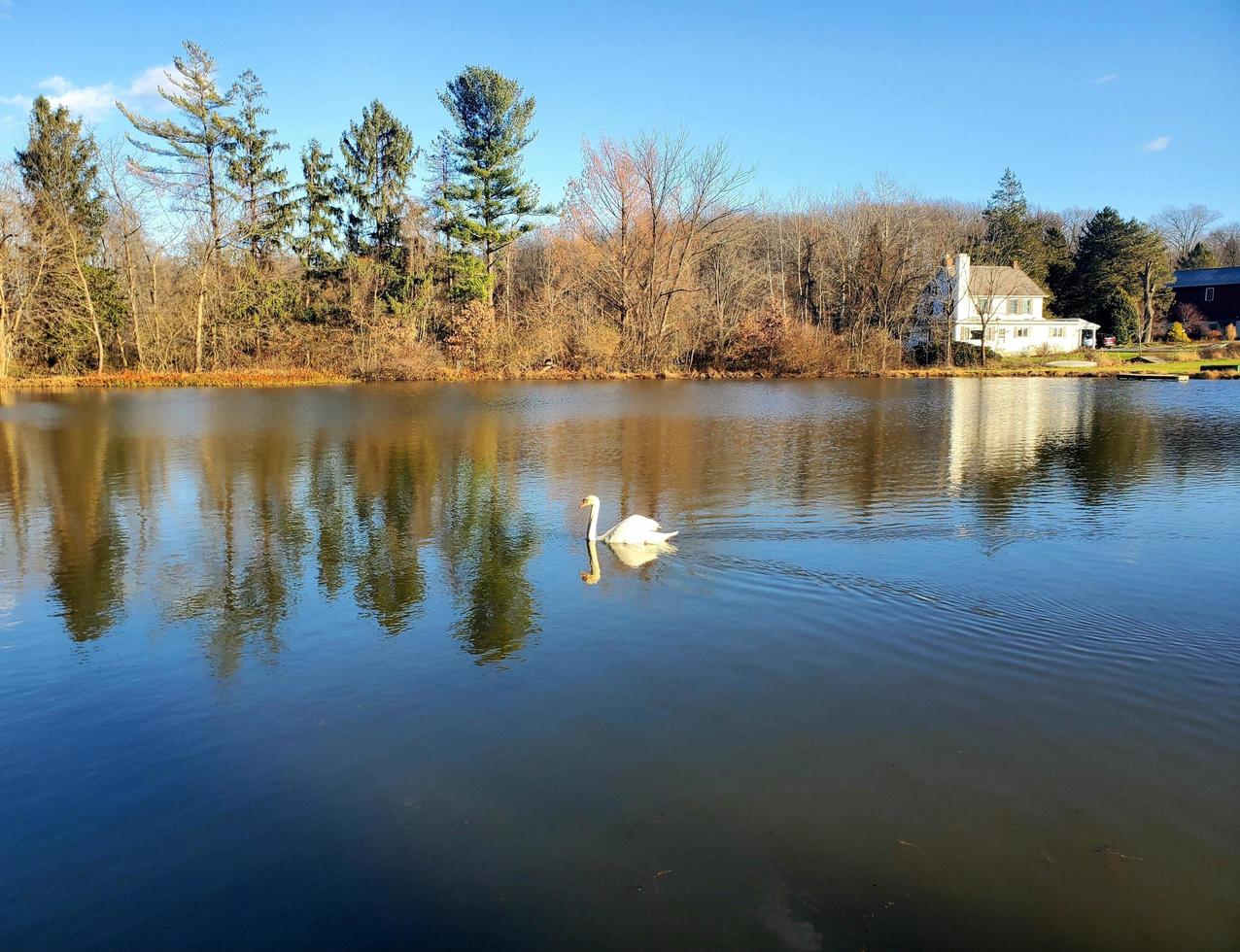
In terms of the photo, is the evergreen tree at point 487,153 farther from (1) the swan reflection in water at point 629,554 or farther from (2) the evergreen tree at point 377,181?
(1) the swan reflection in water at point 629,554

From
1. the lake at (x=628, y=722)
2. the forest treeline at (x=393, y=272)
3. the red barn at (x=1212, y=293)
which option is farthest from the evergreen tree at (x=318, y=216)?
the red barn at (x=1212, y=293)

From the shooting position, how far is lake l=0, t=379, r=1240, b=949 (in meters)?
4.15

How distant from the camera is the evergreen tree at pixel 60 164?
4153cm

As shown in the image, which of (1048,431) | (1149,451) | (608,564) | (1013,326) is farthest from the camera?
(1013,326)

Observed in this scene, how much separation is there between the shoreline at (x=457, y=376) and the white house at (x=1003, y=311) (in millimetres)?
10866

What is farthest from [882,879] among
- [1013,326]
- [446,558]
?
[1013,326]

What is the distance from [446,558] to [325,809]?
553 centimetres

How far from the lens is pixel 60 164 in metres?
41.7

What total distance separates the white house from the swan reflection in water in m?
54.8

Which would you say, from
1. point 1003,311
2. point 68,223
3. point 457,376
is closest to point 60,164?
point 68,223

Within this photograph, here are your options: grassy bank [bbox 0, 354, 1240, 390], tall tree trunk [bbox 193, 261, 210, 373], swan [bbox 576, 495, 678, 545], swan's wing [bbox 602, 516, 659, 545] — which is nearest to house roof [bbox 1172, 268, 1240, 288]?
grassy bank [bbox 0, 354, 1240, 390]

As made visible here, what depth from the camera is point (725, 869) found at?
435 centimetres

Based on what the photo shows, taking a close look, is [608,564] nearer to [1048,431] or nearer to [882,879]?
[882,879]

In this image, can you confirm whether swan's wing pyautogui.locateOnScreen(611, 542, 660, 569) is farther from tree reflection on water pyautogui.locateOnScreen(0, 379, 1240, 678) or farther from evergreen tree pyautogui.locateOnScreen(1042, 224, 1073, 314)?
evergreen tree pyautogui.locateOnScreen(1042, 224, 1073, 314)
